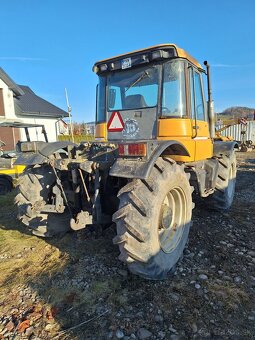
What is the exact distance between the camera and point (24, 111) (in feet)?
75.4

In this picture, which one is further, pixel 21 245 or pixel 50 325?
pixel 21 245

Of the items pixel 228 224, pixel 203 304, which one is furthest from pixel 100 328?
pixel 228 224

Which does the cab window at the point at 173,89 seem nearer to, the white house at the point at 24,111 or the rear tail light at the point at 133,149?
the rear tail light at the point at 133,149

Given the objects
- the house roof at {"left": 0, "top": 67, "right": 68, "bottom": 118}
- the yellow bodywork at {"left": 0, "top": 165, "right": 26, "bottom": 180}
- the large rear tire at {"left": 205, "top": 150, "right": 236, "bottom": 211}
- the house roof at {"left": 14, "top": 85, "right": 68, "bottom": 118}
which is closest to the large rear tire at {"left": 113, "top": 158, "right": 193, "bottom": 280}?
the large rear tire at {"left": 205, "top": 150, "right": 236, "bottom": 211}

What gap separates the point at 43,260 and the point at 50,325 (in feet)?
4.18

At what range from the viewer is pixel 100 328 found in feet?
8.41

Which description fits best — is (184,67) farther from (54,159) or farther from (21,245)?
(21,245)

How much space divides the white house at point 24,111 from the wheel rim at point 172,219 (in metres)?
13.8

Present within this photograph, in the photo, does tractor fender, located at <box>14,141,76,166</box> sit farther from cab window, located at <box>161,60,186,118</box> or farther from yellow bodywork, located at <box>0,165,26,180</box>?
yellow bodywork, located at <box>0,165,26,180</box>

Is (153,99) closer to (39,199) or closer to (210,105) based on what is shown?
(210,105)

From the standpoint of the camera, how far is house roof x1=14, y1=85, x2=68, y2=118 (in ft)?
76.1

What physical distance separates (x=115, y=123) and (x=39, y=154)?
3.81 feet

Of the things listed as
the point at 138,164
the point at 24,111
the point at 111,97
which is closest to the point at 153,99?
the point at 111,97

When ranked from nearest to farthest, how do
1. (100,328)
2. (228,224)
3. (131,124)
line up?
(100,328) < (131,124) < (228,224)
